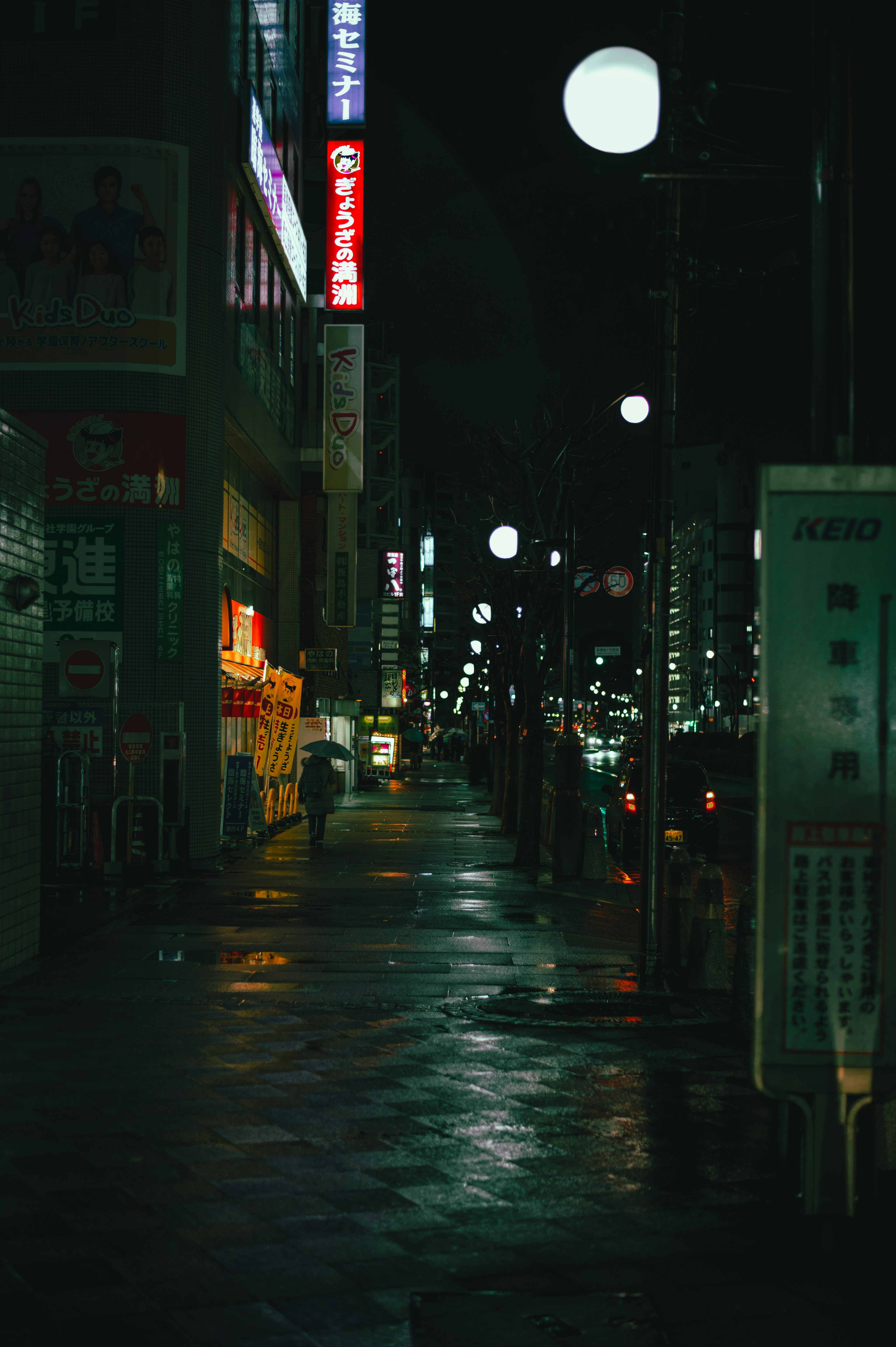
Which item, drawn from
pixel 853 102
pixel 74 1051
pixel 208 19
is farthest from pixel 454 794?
pixel 853 102

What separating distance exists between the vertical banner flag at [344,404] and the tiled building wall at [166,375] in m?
9.22

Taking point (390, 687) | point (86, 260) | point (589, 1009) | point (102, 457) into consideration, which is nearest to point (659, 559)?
point (589, 1009)

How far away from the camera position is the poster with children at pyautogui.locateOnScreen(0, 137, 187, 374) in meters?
19.9

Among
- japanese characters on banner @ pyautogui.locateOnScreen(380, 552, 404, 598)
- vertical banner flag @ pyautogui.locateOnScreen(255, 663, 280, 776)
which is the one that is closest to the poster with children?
vertical banner flag @ pyautogui.locateOnScreen(255, 663, 280, 776)

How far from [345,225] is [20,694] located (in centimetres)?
2158

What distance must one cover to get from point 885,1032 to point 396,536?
43.9m

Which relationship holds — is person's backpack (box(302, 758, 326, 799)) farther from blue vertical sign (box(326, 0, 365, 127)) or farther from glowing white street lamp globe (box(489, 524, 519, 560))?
blue vertical sign (box(326, 0, 365, 127))

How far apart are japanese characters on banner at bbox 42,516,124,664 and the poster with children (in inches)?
100

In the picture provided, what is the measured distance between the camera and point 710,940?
11352 mm

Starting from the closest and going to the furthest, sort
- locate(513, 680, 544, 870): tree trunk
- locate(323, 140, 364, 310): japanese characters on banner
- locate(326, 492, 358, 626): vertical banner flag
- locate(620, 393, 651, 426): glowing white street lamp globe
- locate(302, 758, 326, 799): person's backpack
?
locate(620, 393, 651, 426): glowing white street lamp globe, locate(513, 680, 544, 870): tree trunk, locate(302, 758, 326, 799): person's backpack, locate(323, 140, 364, 310): japanese characters on banner, locate(326, 492, 358, 626): vertical banner flag

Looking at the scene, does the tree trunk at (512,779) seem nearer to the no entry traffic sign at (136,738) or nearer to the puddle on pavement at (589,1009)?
the no entry traffic sign at (136,738)

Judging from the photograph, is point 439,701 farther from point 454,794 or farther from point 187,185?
point 187,185

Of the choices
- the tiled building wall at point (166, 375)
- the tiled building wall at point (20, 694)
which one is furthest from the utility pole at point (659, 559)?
the tiled building wall at point (166, 375)

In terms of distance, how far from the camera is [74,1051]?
8406mm
